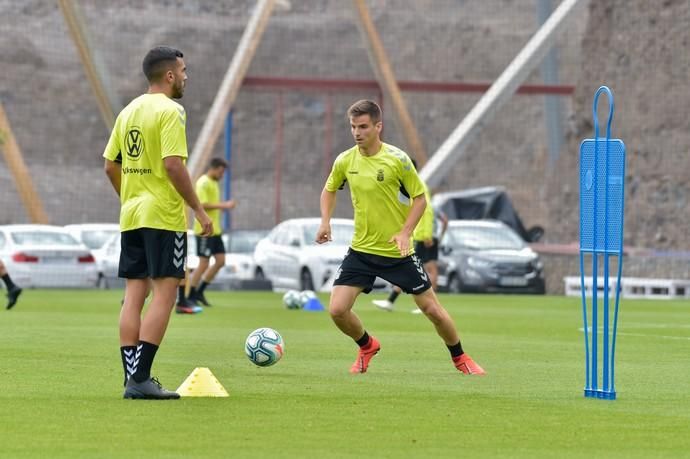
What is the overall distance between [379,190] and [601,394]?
2919 millimetres

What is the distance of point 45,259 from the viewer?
34.9 metres

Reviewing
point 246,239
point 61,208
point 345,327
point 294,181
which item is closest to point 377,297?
point 246,239

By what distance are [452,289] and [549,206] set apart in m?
21.8

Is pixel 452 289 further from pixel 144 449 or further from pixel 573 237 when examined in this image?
pixel 144 449

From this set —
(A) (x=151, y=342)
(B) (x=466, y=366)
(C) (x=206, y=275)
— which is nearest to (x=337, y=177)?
(B) (x=466, y=366)

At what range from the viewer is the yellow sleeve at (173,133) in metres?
10.7

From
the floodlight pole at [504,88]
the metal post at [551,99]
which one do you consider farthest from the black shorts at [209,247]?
the metal post at [551,99]

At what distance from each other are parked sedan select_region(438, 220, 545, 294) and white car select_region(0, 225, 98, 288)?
23.7ft

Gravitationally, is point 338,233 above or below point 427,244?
below

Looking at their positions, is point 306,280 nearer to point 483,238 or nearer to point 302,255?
point 302,255

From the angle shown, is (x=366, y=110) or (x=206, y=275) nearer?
(x=366, y=110)

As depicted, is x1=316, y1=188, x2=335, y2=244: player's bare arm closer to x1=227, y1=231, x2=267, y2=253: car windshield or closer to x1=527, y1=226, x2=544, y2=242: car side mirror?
x1=227, y1=231, x2=267, y2=253: car windshield

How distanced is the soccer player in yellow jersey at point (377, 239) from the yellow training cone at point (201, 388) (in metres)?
2.32

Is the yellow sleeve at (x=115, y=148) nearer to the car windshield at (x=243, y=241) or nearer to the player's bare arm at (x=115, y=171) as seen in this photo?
the player's bare arm at (x=115, y=171)
